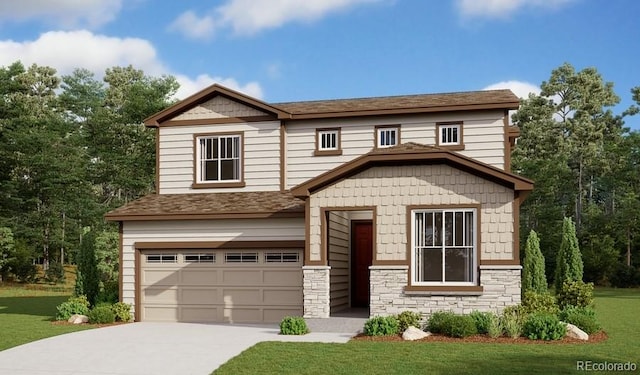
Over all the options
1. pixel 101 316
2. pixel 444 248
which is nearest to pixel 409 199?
pixel 444 248

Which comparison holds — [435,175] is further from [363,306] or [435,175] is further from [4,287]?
[4,287]

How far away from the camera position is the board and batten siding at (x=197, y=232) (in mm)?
19109

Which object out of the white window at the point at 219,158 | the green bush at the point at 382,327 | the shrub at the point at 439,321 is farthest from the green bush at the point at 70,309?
the shrub at the point at 439,321

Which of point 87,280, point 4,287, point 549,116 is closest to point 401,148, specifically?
point 87,280

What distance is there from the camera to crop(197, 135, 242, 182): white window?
21.6 m

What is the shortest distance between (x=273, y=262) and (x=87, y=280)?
21.4 ft

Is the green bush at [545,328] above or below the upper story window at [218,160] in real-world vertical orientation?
Result: below

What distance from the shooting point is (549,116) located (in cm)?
5069

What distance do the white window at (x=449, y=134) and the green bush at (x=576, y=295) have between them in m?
5.19

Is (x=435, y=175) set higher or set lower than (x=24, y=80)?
lower

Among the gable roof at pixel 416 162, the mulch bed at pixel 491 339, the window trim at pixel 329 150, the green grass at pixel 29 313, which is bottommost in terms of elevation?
the green grass at pixel 29 313

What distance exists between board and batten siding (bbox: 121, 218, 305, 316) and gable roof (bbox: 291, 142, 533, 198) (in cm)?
206

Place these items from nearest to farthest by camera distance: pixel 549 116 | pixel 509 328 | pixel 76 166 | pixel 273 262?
pixel 509 328 → pixel 273 262 → pixel 76 166 → pixel 549 116

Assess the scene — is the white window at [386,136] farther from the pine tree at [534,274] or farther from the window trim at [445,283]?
the pine tree at [534,274]
